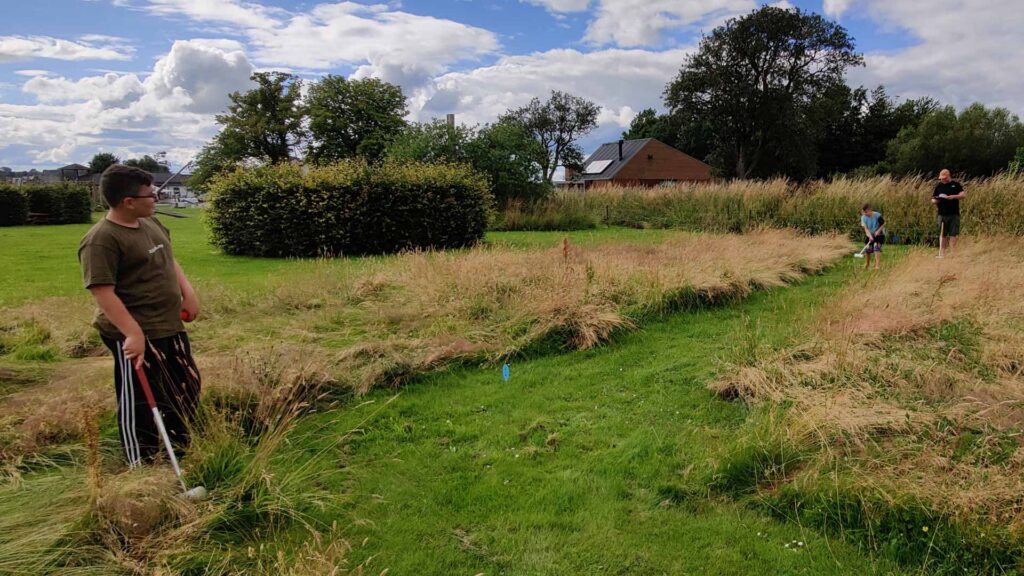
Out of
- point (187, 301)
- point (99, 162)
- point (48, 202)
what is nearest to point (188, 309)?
point (187, 301)

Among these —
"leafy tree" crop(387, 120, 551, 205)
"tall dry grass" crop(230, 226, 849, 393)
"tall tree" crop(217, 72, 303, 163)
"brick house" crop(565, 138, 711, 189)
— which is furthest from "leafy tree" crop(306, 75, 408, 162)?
"tall dry grass" crop(230, 226, 849, 393)

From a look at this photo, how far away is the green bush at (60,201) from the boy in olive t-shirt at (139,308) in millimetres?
28709

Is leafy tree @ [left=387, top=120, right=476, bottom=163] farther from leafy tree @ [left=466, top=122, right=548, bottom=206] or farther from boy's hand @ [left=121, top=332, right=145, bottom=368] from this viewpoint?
boy's hand @ [left=121, top=332, right=145, bottom=368]

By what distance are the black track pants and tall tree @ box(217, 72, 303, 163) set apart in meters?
40.8

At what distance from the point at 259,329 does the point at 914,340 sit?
6082mm

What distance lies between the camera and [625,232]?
17500mm

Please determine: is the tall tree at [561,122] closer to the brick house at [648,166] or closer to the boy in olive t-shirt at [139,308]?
the brick house at [648,166]

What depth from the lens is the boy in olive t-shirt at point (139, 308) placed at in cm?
274

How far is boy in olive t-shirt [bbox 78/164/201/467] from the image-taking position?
274 centimetres

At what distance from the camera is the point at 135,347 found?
9.02ft

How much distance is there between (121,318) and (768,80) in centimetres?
4313

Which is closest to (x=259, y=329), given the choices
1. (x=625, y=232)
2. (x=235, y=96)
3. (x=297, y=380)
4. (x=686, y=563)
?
(x=297, y=380)

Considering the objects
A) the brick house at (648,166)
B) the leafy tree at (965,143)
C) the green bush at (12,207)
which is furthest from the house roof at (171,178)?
the leafy tree at (965,143)

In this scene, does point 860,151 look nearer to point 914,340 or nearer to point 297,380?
point 914,340
